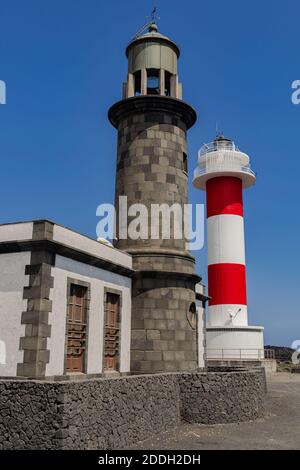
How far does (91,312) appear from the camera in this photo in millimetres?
14406

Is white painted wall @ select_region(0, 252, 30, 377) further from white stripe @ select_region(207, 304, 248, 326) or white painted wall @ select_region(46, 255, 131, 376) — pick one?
white stripe @ select_region(207, 304, 248, 326)

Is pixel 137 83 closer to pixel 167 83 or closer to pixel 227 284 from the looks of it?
pixel 167 83

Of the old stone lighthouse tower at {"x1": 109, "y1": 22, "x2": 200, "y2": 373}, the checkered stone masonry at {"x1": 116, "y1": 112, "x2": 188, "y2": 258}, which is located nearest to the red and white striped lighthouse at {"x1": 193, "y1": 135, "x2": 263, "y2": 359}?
the old stone lighthouse tower at {"x1": 109, "y1": 22, "x2": 200, "y2": 373}

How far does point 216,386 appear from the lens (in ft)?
47.3

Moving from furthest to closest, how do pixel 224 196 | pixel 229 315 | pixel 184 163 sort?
1. pixel 224 196
2. pixel 229 315
3. pixel 184 163

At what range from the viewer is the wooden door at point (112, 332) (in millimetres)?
15414

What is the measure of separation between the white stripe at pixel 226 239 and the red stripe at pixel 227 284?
491mm

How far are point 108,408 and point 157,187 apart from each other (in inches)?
366

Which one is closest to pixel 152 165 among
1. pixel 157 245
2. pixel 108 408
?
pixel 157 245

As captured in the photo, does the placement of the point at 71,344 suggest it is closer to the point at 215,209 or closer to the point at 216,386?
the point at 216,386

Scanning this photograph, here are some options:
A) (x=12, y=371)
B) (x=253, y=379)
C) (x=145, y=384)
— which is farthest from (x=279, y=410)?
(x=12, y=371)
